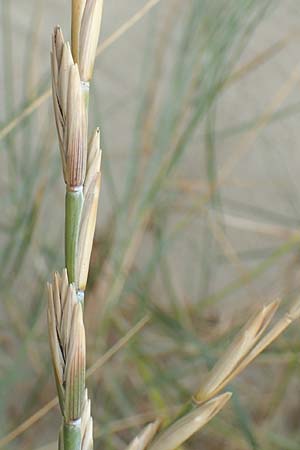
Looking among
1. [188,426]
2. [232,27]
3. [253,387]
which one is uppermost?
[232,27]

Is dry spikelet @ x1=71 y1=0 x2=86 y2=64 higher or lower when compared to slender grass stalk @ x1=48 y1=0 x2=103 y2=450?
higher

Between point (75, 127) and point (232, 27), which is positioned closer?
point (75, 127)

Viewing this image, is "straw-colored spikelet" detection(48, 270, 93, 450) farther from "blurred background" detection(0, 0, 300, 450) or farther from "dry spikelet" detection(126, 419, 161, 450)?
"blurred background" detection(0, 0, 300, 450)

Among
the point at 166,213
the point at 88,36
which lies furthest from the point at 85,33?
the point at 166,213

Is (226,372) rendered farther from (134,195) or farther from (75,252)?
(134,195)

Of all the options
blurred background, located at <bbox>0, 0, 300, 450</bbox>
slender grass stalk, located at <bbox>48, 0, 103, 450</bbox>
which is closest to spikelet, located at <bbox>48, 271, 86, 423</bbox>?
slender grass stalk, located at <bbox>48, 0, 103, 450</bbox>

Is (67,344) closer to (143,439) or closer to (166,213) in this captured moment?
(143,439)

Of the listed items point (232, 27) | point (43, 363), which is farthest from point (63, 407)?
point (43, 363)
